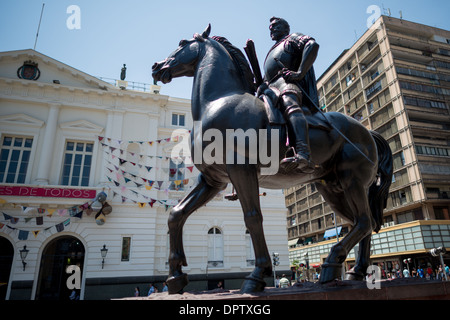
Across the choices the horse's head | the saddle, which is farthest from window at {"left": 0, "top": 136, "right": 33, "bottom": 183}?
the saddle

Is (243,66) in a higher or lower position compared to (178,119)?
lower

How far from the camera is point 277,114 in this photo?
3480mm

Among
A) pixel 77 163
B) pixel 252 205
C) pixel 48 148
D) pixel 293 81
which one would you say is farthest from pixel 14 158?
pixel 252 205

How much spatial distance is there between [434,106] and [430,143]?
588 cm

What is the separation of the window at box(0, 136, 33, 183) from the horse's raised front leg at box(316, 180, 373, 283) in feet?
74.2

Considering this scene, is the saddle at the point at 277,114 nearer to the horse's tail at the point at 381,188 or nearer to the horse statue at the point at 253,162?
the horse statue at the point at 253,162

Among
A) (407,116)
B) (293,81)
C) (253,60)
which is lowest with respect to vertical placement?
(293,81)

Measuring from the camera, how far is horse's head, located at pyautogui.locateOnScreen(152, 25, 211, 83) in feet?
13.0

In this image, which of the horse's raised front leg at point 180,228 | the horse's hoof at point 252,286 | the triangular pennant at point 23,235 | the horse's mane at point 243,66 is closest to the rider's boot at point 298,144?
the horse's mane at point 243,66

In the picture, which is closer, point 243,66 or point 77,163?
point 243,66

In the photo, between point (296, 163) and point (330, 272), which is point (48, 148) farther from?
point (330, 272)

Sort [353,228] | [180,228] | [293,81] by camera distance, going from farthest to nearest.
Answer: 1. [293,81]
2. [353,228]
3. [180,228]

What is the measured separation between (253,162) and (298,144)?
1.67 ft

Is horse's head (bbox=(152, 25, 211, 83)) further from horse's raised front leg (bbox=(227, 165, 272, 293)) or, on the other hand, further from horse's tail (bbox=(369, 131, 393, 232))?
horse's tail (bbox=(369, 131, 393, 232))
